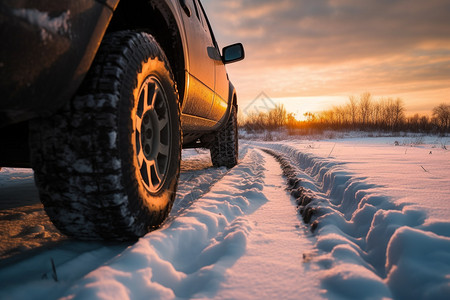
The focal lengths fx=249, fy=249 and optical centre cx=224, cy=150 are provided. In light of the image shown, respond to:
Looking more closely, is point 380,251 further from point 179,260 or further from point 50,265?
point 50,265

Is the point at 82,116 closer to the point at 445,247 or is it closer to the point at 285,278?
the point at 285,278

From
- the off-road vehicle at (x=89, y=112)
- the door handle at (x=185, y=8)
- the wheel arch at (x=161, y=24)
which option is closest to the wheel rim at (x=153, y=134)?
the off-road vehicle at (x=89, y=112)

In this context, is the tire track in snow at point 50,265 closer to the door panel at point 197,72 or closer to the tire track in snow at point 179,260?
the tire track in snow at point 179,260

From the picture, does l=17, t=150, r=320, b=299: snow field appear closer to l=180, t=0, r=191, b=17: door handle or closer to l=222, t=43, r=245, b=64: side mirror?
l=180, t=0, r=191, b=17: door handle

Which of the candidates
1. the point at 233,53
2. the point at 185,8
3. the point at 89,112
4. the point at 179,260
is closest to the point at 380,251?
the point at 179,260

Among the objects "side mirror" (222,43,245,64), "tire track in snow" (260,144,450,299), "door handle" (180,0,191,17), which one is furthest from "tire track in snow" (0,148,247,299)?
"side mirror" (222,43,245,64)

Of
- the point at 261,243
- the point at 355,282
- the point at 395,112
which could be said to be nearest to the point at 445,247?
the point at 355,282

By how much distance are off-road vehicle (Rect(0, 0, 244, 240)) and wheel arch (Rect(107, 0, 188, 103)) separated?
1 centimetres

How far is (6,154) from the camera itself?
131cm

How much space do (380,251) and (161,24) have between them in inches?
75.4

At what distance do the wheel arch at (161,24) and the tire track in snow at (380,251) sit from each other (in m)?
1.51

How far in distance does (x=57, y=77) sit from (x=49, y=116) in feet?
0.87

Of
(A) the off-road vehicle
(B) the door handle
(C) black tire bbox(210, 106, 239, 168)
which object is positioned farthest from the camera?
(C) black tire bbox(210, 106, 239, 168)

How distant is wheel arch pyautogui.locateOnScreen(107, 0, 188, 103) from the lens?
163 cm
